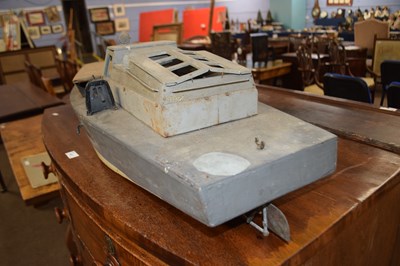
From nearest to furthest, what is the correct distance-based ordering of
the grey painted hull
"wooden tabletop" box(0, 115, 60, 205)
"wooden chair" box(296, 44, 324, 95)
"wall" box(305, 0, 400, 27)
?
the grey painted hull < "wooden tabletop" box(0, 115, 60, 205) < "wooden chair" box(296, 44, 324, 95) < "wall" box(305, 0, 400, 27)

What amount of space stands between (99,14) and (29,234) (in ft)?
22.8

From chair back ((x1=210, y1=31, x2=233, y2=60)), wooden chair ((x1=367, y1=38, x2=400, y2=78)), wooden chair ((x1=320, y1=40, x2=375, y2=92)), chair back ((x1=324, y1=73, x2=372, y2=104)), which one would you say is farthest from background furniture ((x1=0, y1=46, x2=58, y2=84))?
wooden chair ((x1=367, y1=38, x2=400, y2=78))

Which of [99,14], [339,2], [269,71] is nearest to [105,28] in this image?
[99,14]

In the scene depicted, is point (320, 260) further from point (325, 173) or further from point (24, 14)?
point (24, 14)

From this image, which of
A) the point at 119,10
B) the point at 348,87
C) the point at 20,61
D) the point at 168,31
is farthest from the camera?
the point at 119,10

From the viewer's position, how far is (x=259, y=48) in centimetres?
382

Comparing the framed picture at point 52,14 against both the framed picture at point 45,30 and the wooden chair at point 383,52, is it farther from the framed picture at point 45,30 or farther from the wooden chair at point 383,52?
the wooden chair at point 383,52

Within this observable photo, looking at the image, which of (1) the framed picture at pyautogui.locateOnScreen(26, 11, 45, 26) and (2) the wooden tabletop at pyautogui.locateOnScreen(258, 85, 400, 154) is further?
(1) the framed picture at pyautogui.locateOnScreen(26, 11, 45, 26)

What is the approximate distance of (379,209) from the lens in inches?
33.2

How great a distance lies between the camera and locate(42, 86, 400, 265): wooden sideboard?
25.2 inches

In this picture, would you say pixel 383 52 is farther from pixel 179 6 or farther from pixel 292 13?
pixel 179 6

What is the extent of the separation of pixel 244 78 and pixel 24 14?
779 cm

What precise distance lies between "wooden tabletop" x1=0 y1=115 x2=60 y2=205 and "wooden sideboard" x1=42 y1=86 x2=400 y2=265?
1.54 metres

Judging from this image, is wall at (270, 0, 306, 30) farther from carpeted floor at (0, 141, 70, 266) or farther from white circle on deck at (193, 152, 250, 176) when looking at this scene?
white circle on deck at (193, 152, 250, 176)
